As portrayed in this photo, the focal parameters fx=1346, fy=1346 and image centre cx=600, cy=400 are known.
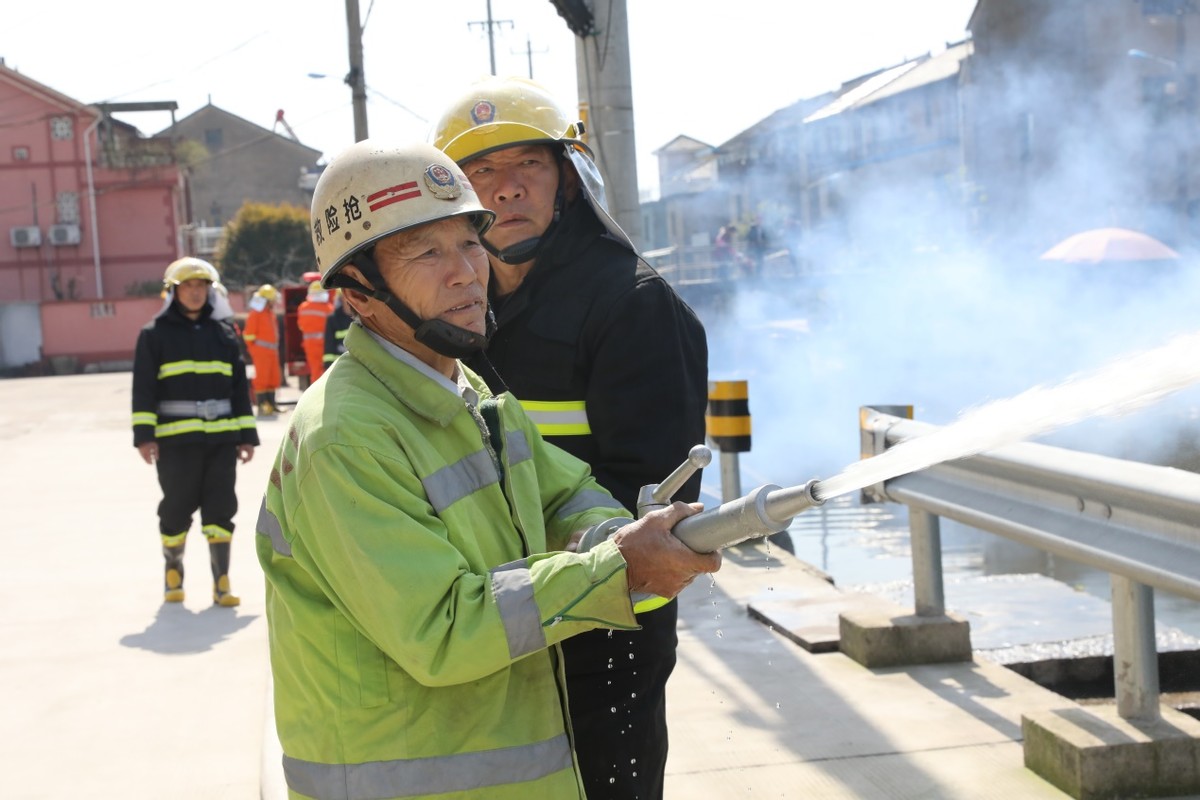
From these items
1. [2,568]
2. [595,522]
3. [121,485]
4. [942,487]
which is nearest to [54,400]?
[121,485]

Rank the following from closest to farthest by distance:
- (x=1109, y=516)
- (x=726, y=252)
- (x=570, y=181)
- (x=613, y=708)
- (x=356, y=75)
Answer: (x=613, y=708), (x=570, y=181), (x=1109, y=516), (x=356, y=75), (x=726, y=252)

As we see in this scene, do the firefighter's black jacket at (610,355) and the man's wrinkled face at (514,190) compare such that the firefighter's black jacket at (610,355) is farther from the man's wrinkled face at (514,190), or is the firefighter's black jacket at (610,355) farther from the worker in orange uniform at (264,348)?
the worker in orange uniform at (264,348)

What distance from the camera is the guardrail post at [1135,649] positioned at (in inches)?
154

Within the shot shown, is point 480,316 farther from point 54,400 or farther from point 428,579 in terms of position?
point 54,400

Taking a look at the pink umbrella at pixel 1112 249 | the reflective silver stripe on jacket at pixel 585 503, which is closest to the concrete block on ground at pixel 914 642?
the reflective silver stripe on jacket at pixel 585 503

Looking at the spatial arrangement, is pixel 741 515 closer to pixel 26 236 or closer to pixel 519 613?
pixel 519 613

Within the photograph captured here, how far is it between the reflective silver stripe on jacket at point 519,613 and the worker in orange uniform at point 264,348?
55.3 feet

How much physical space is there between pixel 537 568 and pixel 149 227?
53.6m

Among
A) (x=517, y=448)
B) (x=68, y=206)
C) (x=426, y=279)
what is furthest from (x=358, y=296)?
(x=68, y=206)

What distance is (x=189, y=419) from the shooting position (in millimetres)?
7766

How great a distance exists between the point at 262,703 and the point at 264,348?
Result: 13338mm

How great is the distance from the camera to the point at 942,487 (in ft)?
16.1

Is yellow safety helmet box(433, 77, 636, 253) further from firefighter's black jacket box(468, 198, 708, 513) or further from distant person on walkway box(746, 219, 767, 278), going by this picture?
distant person on walkway box(746, 219, 767, 278)

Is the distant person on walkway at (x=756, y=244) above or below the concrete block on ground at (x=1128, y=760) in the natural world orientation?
above
